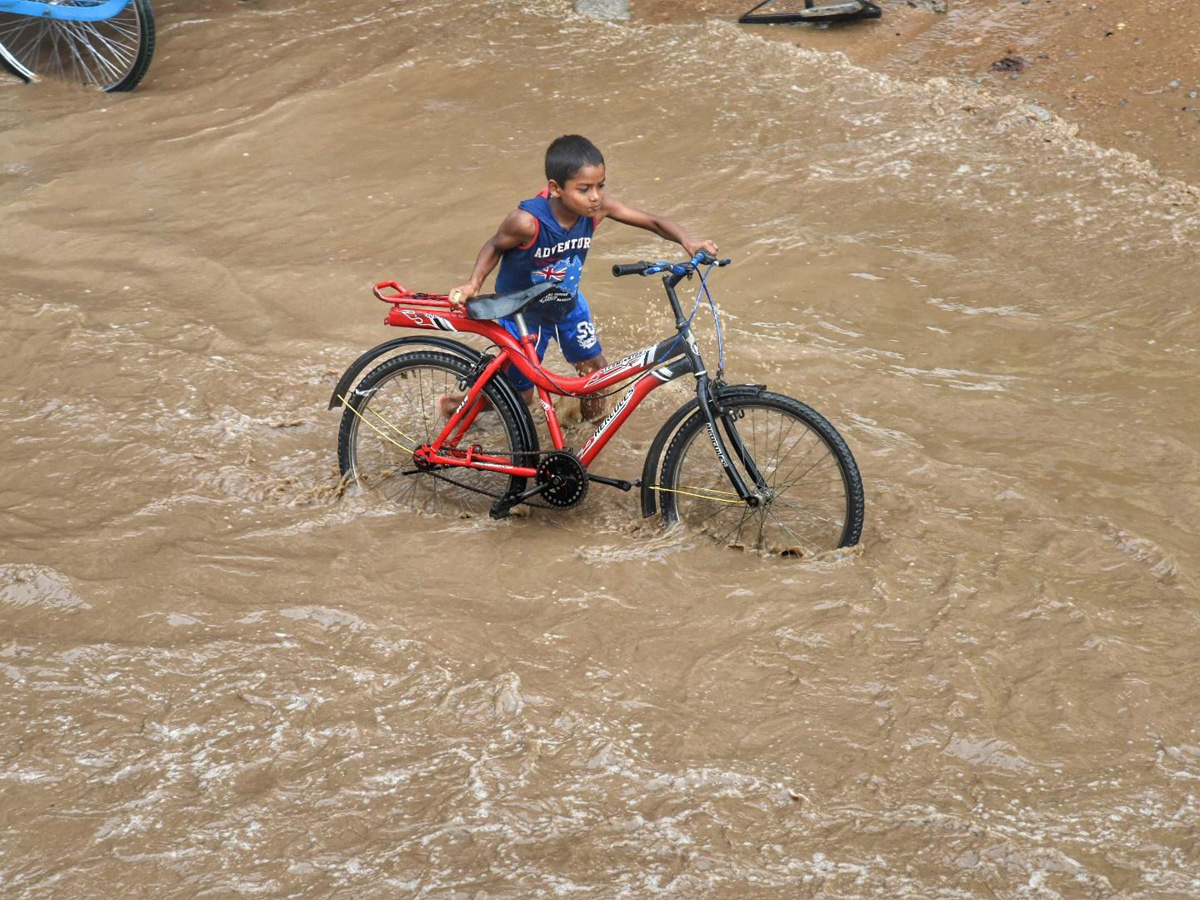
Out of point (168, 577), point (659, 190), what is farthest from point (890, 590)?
point (659, 190)

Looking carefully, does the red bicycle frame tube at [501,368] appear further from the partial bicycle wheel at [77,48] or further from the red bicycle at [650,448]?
the partial bicycle wheel at [77,48]

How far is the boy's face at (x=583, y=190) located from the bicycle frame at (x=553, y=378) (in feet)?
1.27

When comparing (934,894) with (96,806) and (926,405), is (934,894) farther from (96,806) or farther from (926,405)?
(926,405)

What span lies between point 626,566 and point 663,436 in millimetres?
475

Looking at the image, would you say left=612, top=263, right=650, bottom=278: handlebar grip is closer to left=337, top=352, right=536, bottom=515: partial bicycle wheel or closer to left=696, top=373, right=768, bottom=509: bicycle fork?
left=696, top=373, right=768, bottom=509: bicycle fork

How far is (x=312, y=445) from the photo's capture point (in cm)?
501

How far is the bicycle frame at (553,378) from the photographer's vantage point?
4.01 metres

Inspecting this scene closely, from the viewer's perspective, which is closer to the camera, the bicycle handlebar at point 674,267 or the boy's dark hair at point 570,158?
the bicycle handlebar at point 674,267

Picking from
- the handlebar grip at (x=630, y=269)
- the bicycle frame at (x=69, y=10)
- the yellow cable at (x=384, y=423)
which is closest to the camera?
the handlebar grip at (x=630, y=269)

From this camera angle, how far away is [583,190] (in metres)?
4.15

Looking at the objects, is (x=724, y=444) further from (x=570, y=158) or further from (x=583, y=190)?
(x=570, y=158)

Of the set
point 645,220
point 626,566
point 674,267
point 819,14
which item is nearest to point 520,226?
point 645,220

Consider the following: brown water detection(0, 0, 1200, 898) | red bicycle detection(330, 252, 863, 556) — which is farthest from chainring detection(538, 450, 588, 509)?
brown water detection(0, 0, 1200, 898)

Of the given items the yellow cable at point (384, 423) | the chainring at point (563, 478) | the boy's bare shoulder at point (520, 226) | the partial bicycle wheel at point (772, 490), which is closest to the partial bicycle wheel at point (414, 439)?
the yellow cable at point (384, 423)
